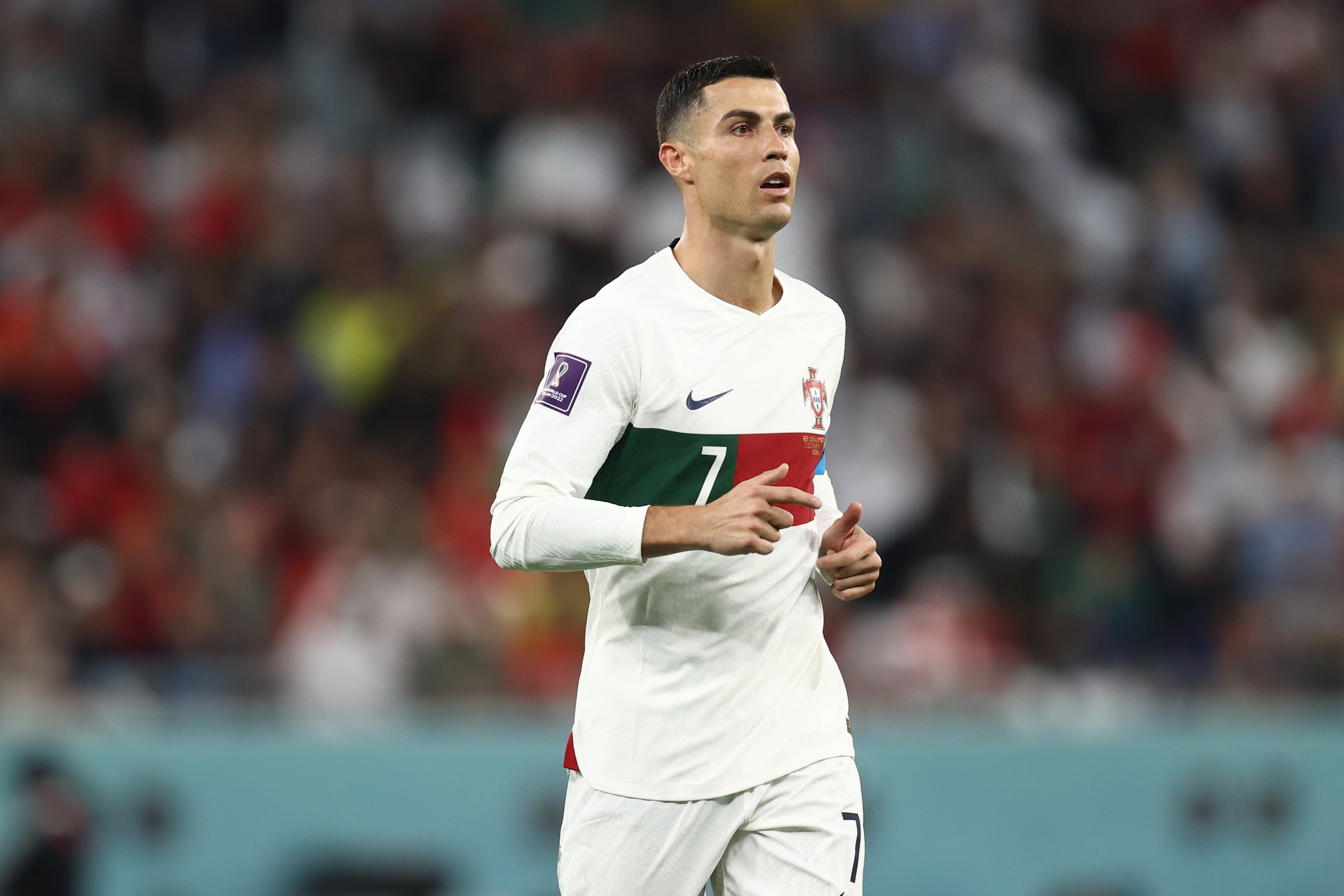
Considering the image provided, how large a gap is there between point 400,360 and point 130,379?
4.70ft

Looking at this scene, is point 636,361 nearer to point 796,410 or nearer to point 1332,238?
point 796,410

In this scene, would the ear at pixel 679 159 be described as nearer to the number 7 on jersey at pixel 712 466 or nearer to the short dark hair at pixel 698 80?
the short dark hair at pixel 698 80

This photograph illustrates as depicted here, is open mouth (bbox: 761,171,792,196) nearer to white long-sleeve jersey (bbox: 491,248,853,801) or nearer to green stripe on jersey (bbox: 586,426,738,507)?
white long-sleeve jersey (bbox: 491,248,853,801)

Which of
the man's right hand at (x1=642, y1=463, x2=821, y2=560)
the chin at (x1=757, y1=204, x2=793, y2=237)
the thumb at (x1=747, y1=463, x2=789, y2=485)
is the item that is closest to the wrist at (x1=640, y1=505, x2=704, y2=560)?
the man's right hand at (x1=642, y1=463, x2=821, y2=560)

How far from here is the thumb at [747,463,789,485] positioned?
3.87 metres

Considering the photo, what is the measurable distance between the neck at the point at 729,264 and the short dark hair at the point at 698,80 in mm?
252

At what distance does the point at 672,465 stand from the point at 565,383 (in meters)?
0.32

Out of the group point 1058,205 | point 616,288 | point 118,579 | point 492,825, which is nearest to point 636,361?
point 616,288

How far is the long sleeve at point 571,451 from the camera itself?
396 centimetres

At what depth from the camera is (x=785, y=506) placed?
14.2ft

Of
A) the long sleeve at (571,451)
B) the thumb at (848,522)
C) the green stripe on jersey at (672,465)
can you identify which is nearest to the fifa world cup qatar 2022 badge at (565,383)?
the long sleeve at (571,451)

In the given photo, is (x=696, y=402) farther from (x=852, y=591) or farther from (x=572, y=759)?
(x=572, y=759)

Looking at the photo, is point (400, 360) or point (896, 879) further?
point (400, 360)

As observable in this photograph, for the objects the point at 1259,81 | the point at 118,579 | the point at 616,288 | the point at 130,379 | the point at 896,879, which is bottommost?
the point at 896,879
